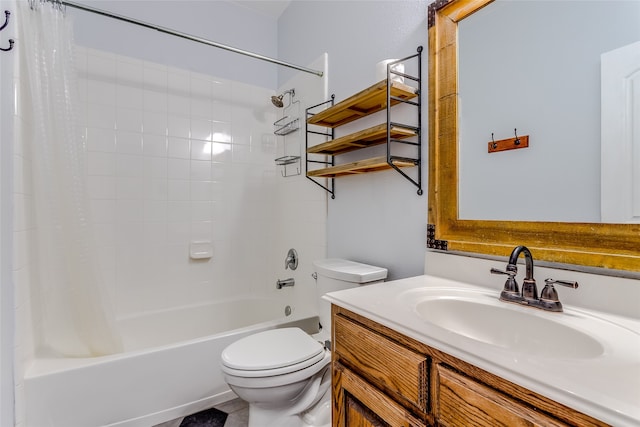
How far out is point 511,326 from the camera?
79cm

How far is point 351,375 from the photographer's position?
84cm

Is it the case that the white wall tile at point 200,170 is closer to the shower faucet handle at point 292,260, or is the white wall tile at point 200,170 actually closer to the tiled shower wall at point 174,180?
the tiled shower wall at point 174,180

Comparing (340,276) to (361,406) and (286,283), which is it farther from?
(286,283)

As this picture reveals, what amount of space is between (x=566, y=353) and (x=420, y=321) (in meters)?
0.33

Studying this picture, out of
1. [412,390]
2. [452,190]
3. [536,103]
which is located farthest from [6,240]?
[536,103]

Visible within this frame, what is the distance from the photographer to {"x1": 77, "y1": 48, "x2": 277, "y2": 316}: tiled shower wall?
6.27 feet

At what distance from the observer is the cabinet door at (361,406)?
0.70 m

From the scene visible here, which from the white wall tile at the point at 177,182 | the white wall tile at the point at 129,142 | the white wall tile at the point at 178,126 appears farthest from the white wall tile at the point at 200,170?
the white wall tile at the point at 129,142

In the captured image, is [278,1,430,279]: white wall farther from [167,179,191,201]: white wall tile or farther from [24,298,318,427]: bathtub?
[167,179,191,201]: white wall tile

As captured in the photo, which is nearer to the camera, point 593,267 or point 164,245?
point 593,267

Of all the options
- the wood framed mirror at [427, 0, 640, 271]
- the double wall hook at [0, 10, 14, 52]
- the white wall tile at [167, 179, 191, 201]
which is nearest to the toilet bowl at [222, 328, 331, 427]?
the wood framed mirror at [427, 0, 640, 271]

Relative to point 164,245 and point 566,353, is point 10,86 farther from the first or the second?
point 566,353

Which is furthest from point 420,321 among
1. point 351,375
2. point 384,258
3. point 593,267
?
point 384,258

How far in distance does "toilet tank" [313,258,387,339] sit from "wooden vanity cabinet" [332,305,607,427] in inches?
14.9
